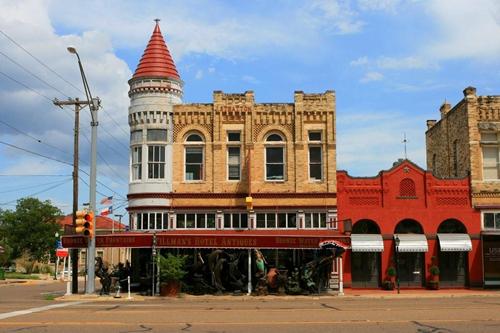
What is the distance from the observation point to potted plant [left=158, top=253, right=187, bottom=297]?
92.6ft

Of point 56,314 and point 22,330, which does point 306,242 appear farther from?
point 22,330

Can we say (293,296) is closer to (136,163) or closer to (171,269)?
(171,269)

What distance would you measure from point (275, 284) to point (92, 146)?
10983 mm

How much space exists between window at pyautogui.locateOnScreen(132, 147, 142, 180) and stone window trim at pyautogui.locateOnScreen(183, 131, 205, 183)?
8.25ft

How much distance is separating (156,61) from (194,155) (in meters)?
5.77

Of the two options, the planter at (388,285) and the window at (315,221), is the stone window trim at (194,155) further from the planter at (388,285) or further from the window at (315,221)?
the planter at (388,285)

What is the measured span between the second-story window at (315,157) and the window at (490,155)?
30.5 ft

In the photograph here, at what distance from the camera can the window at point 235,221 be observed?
112 ft

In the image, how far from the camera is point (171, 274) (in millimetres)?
28172

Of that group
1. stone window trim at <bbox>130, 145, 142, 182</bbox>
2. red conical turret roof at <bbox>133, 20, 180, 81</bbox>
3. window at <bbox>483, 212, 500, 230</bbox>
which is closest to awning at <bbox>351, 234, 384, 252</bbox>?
window at <bbox>483, 212, 500, 230</bbox>

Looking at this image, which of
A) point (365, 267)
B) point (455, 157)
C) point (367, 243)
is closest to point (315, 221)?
point (367, 243)

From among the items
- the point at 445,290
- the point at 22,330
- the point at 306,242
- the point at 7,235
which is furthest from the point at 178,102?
the point at 7,235

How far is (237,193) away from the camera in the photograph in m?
34.0

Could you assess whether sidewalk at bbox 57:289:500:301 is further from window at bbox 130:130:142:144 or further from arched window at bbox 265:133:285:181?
window at bbox 130:130:142:144
